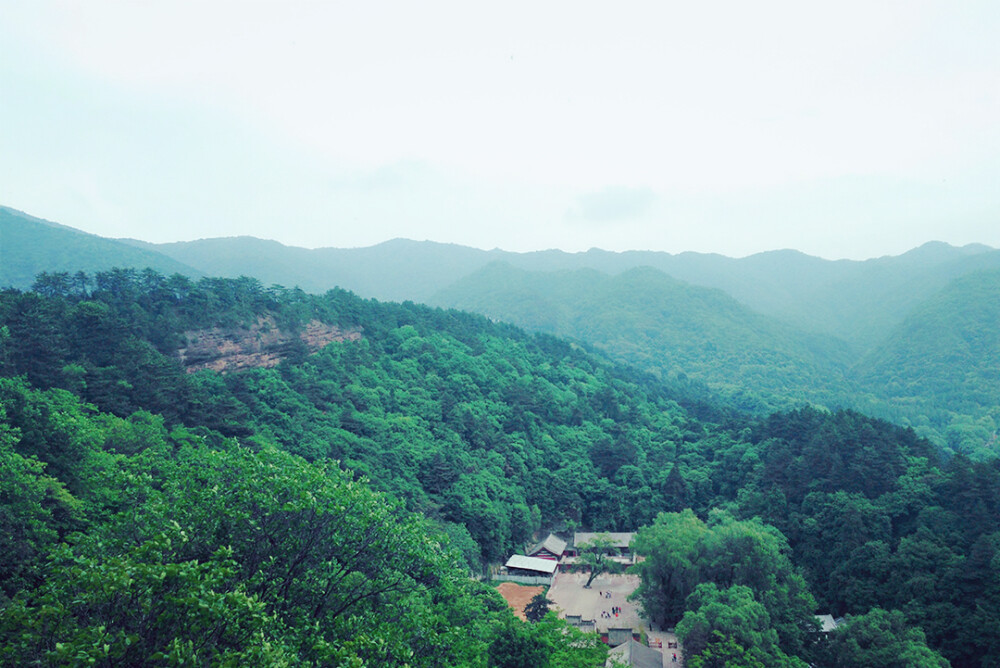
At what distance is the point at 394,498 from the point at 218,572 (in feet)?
60.9

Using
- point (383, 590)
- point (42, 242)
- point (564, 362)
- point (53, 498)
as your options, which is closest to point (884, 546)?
point (383, 590)

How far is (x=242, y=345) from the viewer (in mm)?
34719

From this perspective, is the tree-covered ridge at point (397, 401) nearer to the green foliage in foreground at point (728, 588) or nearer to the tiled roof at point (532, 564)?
the tiled roof at point (532, 564)

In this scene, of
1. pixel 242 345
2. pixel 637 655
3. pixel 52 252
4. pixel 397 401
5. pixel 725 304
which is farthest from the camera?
pixel 725 304

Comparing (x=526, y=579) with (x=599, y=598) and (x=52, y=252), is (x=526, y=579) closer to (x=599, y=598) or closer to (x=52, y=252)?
(x=599, y=598)

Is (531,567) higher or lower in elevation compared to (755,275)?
lower

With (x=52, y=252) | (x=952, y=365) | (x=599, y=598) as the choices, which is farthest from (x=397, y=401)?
(x=952, y=365)

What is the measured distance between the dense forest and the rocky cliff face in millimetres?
232

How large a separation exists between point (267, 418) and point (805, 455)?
2904 centimetres

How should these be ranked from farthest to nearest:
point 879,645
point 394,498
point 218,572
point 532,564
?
1. point 532,564
2. point 394,498
3. point 879,645
4. point 218,572

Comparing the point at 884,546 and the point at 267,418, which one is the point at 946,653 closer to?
the point at 884,546

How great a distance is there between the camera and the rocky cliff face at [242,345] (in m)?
32.4

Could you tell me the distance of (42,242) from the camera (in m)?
81.7

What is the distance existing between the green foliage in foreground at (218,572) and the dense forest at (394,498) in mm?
58
